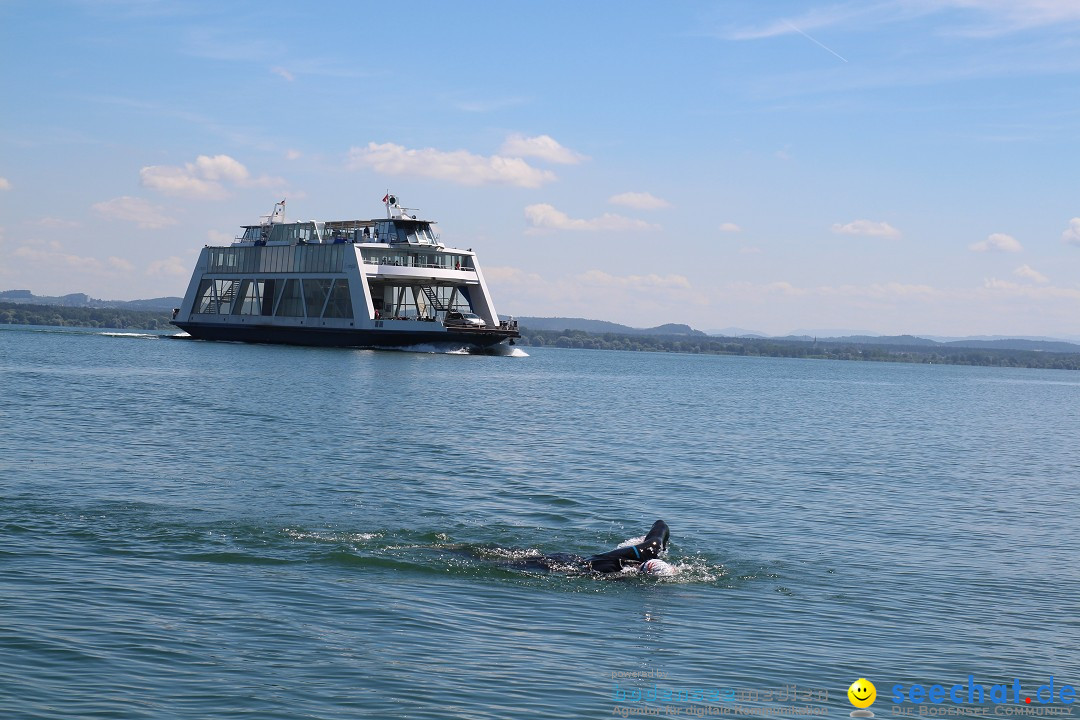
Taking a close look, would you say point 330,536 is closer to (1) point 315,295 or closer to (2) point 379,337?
(2) point 379,337

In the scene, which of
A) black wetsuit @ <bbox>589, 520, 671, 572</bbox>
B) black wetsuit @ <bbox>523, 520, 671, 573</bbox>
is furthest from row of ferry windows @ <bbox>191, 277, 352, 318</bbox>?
black wetsuit @ <bbox>589, 520, 671, 572</bbox>

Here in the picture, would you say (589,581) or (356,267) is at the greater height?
(356,267)

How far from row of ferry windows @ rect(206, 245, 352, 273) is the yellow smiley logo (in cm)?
8492

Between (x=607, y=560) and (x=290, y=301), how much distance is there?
293ft

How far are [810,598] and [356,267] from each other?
79.8 metres

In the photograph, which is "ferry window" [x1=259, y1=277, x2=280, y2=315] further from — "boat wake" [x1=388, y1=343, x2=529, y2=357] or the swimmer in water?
the swimmer in water

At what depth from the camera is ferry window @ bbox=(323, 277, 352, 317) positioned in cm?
9279

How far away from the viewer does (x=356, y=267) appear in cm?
9131

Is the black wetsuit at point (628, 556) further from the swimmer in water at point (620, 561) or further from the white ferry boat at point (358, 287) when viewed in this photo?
the white ferry boat at point (358, 287)

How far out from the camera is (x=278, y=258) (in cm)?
10269

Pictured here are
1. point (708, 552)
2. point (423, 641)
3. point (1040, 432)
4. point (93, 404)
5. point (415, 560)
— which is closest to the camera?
point (423, 641)

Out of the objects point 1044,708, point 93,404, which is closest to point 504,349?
point 93,404

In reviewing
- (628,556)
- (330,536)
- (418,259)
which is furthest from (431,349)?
(628,556)

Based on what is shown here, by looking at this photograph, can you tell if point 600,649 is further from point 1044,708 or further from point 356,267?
point 356,267
